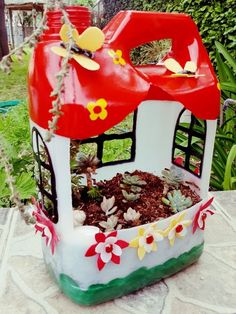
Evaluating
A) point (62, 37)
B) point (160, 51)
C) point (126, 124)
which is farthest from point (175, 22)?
point (160, 51)

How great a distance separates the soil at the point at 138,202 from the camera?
1088 mm

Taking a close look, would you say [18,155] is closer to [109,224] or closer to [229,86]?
[109,224]

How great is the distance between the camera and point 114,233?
991 mm

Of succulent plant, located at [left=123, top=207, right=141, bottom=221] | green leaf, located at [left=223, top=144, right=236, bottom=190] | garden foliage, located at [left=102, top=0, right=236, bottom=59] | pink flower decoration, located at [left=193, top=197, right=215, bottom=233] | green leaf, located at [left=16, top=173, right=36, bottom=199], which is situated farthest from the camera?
garden foliage, located at [left=102, top=0, right=236, bottom=59]

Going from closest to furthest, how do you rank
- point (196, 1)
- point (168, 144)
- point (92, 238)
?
point (92, 238), point (168, 144), point (196, 1)

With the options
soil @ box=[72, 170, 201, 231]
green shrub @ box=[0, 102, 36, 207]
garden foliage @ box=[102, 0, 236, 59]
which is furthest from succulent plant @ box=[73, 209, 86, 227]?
garden foliage @ box=[102, 0, 236, 59]

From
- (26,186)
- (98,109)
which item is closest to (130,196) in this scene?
(98,109)

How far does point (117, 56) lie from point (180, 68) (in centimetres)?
24

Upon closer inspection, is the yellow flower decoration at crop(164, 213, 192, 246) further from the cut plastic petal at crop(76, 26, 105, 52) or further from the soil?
the cut plastic petal at crop(76, 26, 105, 52)

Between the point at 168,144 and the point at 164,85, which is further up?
the point at 164,85

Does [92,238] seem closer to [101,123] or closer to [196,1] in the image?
[101,123]

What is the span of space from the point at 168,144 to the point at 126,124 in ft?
6.97

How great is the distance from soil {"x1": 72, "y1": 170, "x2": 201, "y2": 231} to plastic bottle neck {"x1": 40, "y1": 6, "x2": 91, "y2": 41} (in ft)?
1.56

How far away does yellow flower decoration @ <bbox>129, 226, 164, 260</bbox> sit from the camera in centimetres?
104
